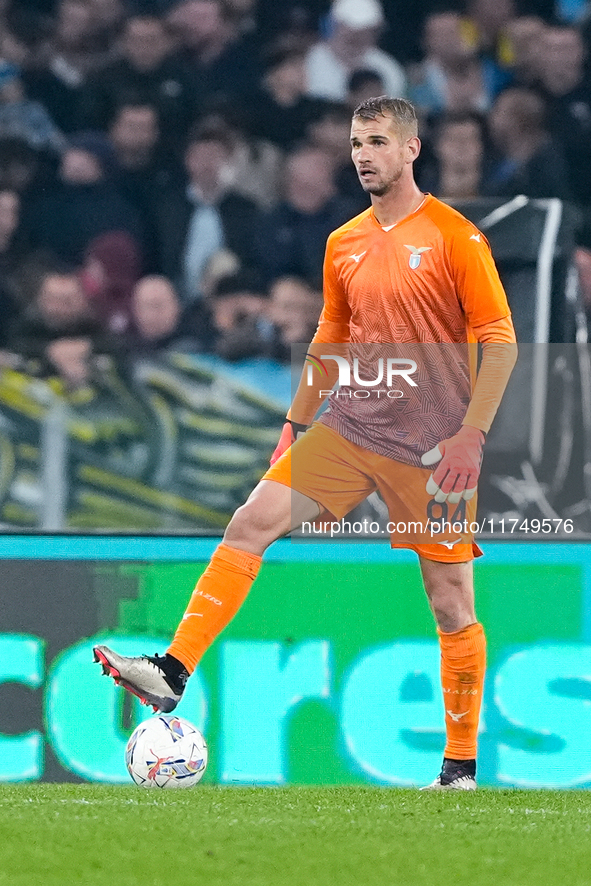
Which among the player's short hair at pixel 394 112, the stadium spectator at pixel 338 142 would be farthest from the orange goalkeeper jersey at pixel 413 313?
the stadium spectator at pixel 338 142

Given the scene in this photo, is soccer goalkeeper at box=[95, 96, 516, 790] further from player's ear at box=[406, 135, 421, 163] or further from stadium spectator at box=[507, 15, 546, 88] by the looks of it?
stadium spectator at box=[507, 15, 546, 88]

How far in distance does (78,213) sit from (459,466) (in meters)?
2.58

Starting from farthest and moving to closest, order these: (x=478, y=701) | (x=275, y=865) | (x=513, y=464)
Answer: (x=513, y=464), (x=478, y=701), (x=275, y=865)

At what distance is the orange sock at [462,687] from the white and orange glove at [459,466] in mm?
450

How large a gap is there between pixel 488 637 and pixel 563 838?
2202 mm

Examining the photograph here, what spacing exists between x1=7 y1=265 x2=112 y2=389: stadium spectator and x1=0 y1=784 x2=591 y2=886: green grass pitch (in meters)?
2.11

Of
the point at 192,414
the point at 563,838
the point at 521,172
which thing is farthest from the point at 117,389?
the point at 563,838

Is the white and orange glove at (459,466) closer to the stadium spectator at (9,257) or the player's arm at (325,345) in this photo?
Result: the player's arm at (325,345)

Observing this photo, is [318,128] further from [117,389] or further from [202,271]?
[117,389]

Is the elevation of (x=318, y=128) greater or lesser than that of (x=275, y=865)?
greater

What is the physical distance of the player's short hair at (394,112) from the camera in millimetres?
4262

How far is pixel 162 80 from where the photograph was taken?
250 inches

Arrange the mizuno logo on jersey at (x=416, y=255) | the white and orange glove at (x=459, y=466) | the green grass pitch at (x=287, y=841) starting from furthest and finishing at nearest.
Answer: the mizuno logo on jersey at (x=416, y=255)
the white and orange glove at (x=459, y=466)
the green grass pitch at (x=287, y=841)

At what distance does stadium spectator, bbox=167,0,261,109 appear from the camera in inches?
248
